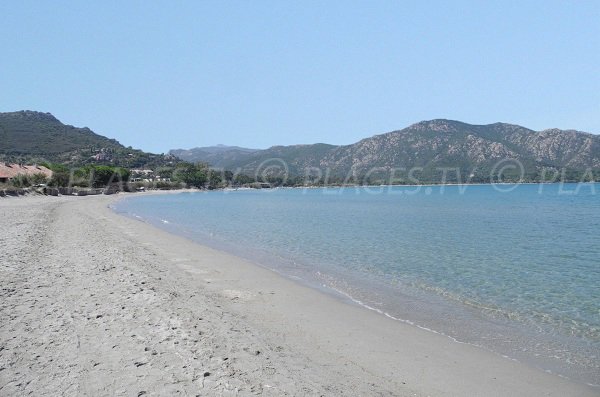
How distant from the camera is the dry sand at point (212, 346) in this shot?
17.9 ft

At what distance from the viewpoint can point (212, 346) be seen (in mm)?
6699

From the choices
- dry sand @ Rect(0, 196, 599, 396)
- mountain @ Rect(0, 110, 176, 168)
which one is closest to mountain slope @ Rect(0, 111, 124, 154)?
mountain @ Rect(0, 110, 176, 168)

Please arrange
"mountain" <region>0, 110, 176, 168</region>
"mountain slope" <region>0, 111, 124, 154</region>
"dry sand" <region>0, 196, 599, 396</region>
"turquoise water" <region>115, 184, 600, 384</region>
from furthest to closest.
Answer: "mountain slope" <region>0, 111, 124, 154</region> < "mountain" <region>0, 110, 176, 168</region> < "turquoise water" <region>115, 184, 600, 384</region> < "dry sand" <region>0, 196, 599, 396</region>

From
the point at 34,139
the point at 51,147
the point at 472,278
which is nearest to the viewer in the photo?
the point at 472,278

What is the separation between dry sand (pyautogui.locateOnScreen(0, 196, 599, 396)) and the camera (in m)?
5.46

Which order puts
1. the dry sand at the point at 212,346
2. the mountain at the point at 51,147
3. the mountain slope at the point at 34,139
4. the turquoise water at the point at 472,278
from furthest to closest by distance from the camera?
the mountain slope at the point at 34,139 < the mountain at the point at 51,147 < the turquoise water at the point at 472,278 < the dry sand at the point at 212,346

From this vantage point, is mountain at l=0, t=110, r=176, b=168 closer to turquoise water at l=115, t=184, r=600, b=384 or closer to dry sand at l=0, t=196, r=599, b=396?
turquoise water at l=115, t=184, r=600, b=384

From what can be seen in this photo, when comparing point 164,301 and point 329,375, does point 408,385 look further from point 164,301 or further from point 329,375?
point 164,301

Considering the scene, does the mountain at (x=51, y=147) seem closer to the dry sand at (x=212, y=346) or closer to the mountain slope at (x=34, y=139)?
the mountain slope at (x=34, y=139)

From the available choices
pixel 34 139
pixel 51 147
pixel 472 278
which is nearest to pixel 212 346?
pixel 472 278

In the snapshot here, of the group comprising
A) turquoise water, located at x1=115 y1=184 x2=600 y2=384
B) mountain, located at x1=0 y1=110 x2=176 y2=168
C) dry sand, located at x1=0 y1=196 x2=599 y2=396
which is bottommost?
turquoise water, located at x1=115 y1=184 x2=600 y2=384

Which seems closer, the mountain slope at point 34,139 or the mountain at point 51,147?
the mountain at point 51,147

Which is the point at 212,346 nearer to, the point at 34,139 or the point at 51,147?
the point at 51,147

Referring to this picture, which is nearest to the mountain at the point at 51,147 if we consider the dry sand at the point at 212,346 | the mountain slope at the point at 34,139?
the mountain slope at the point at 34,139
